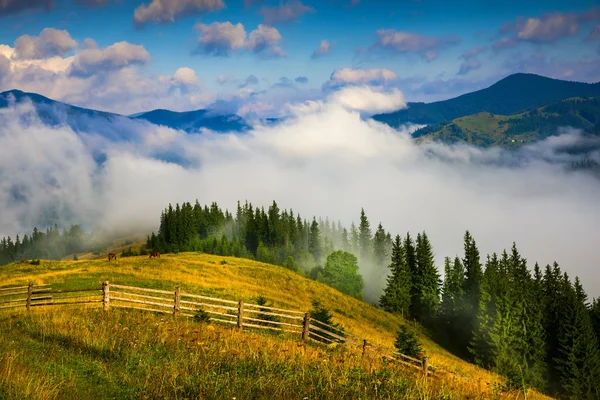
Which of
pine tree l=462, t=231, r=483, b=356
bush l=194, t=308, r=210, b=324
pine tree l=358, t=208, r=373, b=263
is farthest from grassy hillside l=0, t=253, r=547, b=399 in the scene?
pine tree l=358, t=208, r=373, b=263

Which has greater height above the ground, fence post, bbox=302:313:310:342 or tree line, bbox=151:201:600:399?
fence post, bbox=302:313:310:342

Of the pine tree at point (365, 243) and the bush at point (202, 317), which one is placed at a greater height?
the bush at point (202, 317)

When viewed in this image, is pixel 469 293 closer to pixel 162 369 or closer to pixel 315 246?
pixel 315 246

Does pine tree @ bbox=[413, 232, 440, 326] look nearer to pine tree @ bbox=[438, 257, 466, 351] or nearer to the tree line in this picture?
the tree line

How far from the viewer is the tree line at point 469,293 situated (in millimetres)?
57906

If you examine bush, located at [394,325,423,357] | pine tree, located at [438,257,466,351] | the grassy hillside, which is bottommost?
pine tree, located at [438,257,466,351]

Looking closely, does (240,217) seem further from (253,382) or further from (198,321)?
(253,382)

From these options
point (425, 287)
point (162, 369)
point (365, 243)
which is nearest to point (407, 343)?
point (162, 369)

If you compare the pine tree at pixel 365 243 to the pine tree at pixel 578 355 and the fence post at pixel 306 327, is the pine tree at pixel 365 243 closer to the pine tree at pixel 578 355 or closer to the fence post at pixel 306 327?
the pine tree at pixel 578 355

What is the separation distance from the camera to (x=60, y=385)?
914 cm

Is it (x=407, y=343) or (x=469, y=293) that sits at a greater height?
(x=407, y=343)

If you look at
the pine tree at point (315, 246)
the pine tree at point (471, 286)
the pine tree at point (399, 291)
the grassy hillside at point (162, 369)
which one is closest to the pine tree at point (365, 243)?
the pine tree at point (315, 246)

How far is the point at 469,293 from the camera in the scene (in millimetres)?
91250

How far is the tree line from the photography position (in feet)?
190
